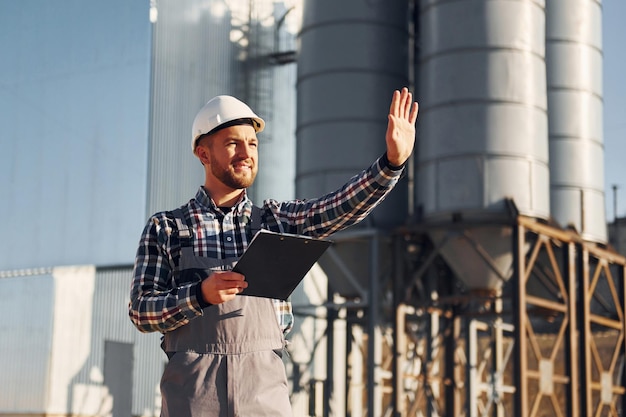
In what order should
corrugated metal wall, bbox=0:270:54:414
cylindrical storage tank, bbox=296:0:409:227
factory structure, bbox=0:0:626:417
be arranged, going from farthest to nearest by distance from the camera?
corrugated metal wall, bbox=0:270:54:414, cylindrical storage tank, bbox=296:0:409:227, factory structure, bbox=0:0:626:417

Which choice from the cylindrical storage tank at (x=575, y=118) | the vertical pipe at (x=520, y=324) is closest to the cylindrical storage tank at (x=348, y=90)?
the vertical pipe at (x=520, y=324)

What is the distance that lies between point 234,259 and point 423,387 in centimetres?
1729

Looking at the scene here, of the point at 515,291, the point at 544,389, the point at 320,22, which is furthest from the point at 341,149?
the point at 544,389

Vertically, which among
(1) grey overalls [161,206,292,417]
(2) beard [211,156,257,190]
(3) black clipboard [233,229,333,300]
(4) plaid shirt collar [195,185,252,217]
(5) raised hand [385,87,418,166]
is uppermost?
(5) raised hand [385,87,418,166]

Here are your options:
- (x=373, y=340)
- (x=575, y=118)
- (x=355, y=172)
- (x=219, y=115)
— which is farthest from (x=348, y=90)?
(x=219, y=115)

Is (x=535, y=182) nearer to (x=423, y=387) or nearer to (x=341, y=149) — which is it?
(x=341, y=149)

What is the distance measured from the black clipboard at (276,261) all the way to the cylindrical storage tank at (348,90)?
51.4 ft

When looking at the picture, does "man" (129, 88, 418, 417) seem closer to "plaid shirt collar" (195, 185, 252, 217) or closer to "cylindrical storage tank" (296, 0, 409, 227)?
"plaid shirt collar" (195, 185, 252, 217)

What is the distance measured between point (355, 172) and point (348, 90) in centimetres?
164

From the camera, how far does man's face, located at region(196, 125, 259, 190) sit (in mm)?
3924

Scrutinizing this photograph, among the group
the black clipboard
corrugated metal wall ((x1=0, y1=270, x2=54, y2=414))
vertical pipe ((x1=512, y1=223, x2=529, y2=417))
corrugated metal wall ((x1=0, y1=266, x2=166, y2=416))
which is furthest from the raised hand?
corrugated metal wall ((x1=0, y1=270, x2=54, y2=414))

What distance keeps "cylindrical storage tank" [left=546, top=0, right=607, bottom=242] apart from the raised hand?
689 inches

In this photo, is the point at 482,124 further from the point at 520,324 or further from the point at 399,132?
the point at 399,132

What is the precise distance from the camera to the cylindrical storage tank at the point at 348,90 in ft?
63.7
